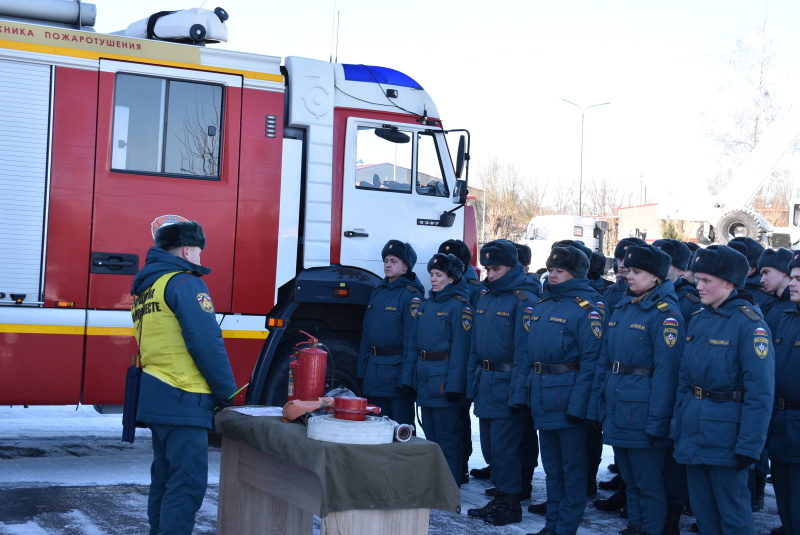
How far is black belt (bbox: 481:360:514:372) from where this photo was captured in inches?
267

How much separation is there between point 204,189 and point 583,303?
311cm

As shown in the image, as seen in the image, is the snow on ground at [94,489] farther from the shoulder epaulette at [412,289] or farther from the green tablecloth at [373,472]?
the green tablecloth at [373,472]

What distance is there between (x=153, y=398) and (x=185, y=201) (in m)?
2.65

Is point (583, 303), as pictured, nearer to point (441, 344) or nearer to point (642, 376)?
point (642, 376)

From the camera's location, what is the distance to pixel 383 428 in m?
4.40

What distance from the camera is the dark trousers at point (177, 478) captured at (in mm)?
4926

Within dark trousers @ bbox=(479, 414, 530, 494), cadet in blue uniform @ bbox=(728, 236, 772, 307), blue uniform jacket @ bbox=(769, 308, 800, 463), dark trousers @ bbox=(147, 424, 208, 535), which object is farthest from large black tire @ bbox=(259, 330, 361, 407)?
blue uniform jacket @ bbox=(769, 308, 800, 463)

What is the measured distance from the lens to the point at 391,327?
7660 mm

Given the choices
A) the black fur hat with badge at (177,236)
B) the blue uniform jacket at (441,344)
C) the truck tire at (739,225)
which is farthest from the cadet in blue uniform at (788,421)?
the truck tire at (739,225)

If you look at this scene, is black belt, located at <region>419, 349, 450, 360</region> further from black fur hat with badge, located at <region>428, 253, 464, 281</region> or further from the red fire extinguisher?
the red fire extinguisher

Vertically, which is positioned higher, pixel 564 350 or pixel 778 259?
pixel 778 259

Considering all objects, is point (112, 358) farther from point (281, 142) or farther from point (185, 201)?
point (281, 142)

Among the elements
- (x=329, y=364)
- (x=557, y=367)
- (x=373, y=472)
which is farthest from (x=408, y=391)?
(x=373, y=472)

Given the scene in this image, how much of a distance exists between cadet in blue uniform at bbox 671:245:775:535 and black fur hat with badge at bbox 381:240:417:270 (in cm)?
283
